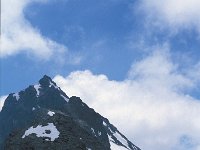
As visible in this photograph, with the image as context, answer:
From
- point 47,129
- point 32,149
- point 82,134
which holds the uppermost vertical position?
point 82,134

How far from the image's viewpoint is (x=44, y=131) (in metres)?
135

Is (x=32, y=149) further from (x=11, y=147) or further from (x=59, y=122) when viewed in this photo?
(x=59, y=122)

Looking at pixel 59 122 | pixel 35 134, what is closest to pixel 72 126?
pixel 59 122

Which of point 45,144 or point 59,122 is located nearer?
point 45,144

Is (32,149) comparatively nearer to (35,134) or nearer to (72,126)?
(35,134)

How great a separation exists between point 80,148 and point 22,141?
14.2m

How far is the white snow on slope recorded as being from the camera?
132m

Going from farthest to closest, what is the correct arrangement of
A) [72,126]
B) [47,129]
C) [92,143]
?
1. [92,143]
2. [72,126]
3. [47,129]

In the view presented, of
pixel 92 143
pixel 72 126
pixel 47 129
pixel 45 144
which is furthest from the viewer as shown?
pixel 92 143

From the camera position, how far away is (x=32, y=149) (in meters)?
126

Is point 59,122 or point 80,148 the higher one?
point 59,122

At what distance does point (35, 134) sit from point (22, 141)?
4.55 metres

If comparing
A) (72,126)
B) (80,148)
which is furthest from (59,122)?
(80,148)

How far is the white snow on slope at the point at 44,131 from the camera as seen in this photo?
13200 centimetres
